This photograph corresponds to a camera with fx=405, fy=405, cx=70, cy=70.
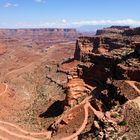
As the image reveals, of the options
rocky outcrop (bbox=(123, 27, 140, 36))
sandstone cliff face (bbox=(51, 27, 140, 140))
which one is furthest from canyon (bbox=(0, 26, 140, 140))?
rocky outcrop (bbox=(123, 27, 140, 36))

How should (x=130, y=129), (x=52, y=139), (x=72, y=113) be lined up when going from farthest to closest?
(x=72, y=113)
(x=52, y=139)
(x=130, y=129)

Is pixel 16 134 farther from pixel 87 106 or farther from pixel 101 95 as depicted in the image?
pixel 101 95

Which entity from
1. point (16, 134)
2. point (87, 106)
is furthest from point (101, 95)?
point (16, 134)

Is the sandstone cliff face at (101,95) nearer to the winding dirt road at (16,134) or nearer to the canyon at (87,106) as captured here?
the canyon at (87,106)

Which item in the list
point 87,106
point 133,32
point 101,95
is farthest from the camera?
point 133,32

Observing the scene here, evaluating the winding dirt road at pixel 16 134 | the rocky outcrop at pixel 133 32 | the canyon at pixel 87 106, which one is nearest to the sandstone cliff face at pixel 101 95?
the canyon at pixel 87 106

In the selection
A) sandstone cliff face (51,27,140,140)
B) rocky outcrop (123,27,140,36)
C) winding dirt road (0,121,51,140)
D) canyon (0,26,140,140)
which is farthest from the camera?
rocky outcrop (123,27,140,36)

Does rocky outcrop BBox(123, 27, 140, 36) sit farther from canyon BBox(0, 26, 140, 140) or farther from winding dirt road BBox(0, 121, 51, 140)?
winding dirt road BBox(0, 121, 51, 140)

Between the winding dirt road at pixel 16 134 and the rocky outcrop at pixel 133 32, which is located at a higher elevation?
the rocky outcrop at pixel 133 32

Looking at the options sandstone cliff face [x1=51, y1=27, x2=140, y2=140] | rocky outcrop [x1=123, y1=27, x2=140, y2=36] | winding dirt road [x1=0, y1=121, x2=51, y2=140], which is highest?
sandstone cliff face [x1=51, y1=27, x2=140, y2=140]

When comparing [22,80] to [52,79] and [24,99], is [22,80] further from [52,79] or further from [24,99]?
[24,99]

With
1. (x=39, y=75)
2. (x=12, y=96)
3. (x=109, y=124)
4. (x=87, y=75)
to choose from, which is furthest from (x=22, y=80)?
(x=109, y=124)
